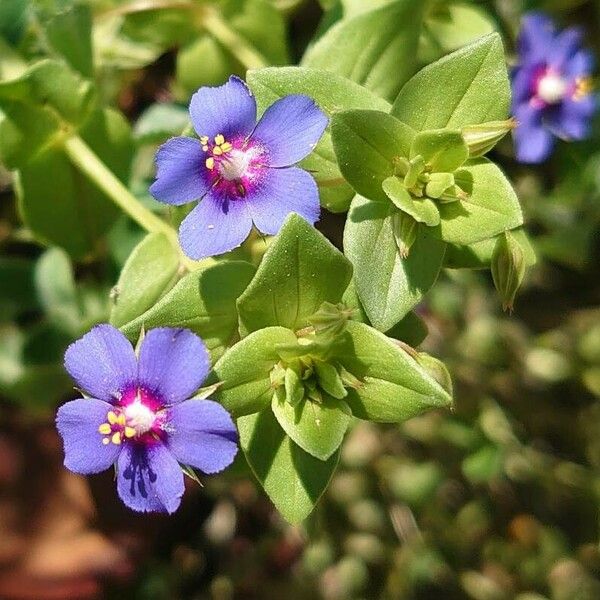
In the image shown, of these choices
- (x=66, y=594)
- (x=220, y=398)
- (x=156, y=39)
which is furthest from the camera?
(x=66, y=594)

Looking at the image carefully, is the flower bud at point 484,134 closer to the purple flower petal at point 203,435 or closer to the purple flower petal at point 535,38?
the purple flower petal at point 203,435

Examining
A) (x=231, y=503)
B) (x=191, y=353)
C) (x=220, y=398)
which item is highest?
(x=191, y=353)

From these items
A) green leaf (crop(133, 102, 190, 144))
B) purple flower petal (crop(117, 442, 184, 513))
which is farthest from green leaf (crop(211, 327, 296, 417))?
green leaf (crop(133, 102, 190, 144))

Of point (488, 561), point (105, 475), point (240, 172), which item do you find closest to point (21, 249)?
point (105, 475)

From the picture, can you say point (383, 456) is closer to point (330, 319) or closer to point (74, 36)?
point (330, 319)

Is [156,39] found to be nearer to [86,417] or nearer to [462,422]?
[86,417]

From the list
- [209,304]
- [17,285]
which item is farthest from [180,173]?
[17,285]

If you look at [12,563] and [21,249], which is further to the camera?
[21,249]
